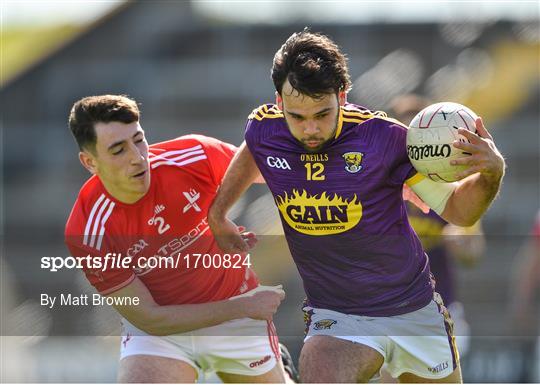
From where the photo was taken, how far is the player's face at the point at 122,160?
589 cm

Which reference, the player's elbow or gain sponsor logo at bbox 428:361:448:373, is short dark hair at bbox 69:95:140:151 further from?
gain sponsor logo at bbox 428:361:448:373

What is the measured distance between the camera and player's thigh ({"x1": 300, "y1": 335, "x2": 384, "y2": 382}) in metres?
5.11

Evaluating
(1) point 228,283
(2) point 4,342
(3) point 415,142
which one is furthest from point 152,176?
(2) point 4,342

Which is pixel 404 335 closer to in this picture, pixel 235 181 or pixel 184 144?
pixel 235 181

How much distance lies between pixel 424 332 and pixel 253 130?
1.33 m

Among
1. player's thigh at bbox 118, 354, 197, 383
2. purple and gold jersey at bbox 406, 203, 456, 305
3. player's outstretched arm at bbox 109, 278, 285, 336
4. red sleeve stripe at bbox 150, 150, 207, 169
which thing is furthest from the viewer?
purple and gold jersey at bbox 406, 203, 456, 305

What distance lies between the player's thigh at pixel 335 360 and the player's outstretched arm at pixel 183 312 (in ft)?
2.65

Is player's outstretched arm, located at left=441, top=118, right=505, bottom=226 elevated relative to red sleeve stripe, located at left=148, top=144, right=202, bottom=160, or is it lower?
lower

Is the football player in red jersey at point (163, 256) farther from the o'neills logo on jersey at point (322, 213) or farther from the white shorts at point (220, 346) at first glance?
the o'neills logo on jersey at point (322, 213)

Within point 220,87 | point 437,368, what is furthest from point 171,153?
point 220,87

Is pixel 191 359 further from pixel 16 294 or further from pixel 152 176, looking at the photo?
pixel 16 294

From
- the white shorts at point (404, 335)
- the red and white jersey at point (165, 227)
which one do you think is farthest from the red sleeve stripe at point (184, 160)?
the white shorts at point (404, 335)

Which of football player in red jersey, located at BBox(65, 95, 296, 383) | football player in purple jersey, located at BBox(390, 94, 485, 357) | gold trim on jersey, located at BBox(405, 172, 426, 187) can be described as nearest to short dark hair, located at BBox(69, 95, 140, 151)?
football player in red jersey, located at BBox(65, 95, 296, 383)

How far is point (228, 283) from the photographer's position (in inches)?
245
